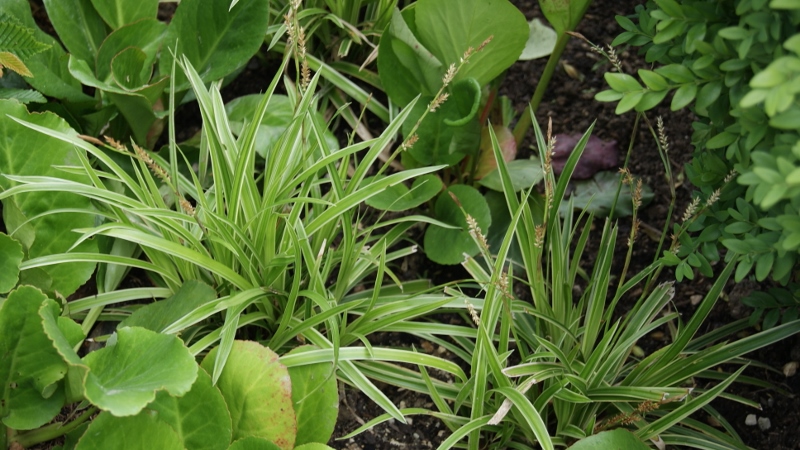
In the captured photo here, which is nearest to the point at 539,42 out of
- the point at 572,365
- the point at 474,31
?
the point at 474,31

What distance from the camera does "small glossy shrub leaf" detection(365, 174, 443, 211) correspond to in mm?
1551

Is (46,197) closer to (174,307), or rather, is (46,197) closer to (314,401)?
(174,307)

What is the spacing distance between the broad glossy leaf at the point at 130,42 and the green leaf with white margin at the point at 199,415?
79cm

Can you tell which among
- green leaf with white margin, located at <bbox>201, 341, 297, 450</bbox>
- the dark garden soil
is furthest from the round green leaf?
green leaf with white margin, located at <bbox>201, 341, 297, 450</bbox>

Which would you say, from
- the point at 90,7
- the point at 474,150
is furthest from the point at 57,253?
the point at 474,150

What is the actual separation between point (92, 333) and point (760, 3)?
53.6 inches

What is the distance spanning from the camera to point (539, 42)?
6.11ft

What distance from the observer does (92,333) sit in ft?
Answer: 5.24

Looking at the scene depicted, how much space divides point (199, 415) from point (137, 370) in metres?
0.14

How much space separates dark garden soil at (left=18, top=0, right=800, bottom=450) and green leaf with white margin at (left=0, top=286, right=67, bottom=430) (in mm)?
516

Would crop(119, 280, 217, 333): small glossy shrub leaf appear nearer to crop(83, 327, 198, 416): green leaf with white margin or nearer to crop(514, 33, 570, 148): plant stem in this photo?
crop(83, 327, 198, 416): green leaf with white margin

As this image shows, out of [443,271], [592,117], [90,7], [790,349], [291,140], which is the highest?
[90,7]

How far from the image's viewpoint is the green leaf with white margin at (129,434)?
3.97 ft

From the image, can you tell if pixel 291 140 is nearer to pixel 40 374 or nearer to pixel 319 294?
pixel 319 294
